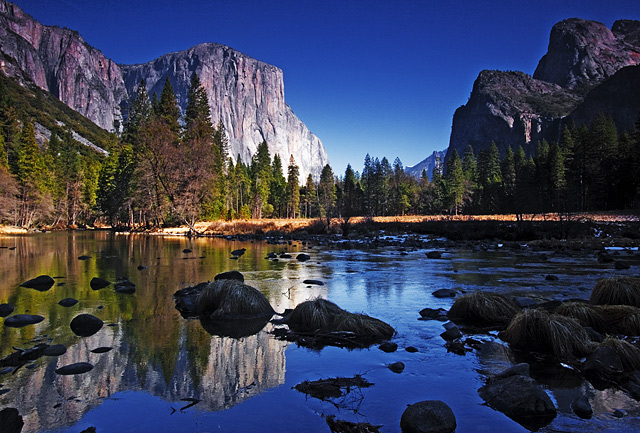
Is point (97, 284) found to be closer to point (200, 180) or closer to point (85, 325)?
point (85, 325)

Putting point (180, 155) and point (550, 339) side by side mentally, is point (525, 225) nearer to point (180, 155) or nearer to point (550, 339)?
point (550, 339)

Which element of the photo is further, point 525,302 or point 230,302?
point 525,302

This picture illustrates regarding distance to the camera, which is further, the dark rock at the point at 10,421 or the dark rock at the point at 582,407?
the dark rock at the point at 582,407

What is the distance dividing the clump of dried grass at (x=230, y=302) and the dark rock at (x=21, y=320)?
3.31 m

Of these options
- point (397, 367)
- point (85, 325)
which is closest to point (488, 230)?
point (397, 367)

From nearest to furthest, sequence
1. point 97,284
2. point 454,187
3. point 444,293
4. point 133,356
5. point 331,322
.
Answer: point 133,356
point 331,322
point 444,293
point 97,284
point 454,187

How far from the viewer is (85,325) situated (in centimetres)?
787

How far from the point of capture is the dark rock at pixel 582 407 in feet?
14.4

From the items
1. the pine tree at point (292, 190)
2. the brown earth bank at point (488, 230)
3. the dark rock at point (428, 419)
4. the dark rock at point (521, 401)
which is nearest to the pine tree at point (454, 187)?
the pine tree at point (292, 190)

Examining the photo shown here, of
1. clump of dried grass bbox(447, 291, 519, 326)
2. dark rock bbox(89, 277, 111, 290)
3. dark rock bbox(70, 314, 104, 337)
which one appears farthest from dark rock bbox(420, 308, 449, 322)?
dark rock bbox(89, 277, 111, 290)

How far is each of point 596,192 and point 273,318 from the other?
78458mm

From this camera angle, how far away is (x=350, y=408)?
4617 mm

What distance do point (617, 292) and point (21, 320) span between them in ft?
43.2

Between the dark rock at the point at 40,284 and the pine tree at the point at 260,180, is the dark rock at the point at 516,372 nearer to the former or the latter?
the dark rock at the point at 40,284
